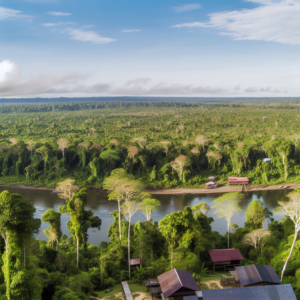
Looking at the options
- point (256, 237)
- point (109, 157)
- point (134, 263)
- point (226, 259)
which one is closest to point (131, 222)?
point (134, 263)

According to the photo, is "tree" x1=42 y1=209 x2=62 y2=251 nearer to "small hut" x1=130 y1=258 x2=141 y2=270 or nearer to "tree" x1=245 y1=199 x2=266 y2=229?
"small hut" x1=130 y1=258 x2=141 y2=270

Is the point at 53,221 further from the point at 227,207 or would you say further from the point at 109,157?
the point at 109,157

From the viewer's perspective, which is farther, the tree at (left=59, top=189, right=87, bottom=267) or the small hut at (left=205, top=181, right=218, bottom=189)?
the small hut at (left=205, top=181, right=218, bottom=189)

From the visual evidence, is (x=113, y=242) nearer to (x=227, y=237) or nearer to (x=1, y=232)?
(x=227, y=237)

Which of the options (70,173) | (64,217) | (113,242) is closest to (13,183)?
(70,173)

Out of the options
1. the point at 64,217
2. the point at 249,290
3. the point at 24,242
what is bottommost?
the point at 64,217

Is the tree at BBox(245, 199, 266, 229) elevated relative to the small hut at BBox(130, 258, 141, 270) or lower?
elevated

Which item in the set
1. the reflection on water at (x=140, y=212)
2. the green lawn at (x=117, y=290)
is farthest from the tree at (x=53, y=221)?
the reflection on water at (x=140, y=212)

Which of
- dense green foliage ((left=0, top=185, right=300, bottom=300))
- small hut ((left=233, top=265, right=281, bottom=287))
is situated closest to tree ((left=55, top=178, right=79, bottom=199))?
dense green foliage ((left=0, top=185, right=300, bottom=300))
